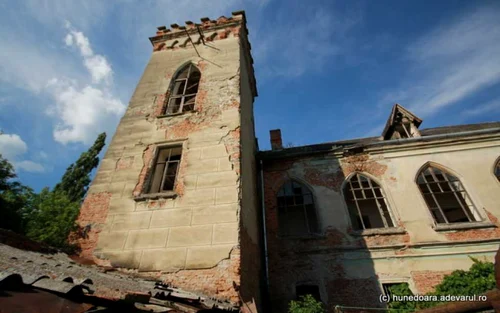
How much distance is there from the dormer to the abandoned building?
7 cm

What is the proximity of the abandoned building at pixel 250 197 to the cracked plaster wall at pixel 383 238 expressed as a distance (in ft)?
0.12

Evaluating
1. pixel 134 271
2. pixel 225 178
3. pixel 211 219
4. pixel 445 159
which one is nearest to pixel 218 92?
pixel 225 178

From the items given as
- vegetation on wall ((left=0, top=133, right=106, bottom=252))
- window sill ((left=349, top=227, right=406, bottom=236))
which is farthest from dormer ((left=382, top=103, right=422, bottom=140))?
vegetation on wall ((left=0, top=133, right=106, bottom=252))

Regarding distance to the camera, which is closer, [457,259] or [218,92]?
[457,259]

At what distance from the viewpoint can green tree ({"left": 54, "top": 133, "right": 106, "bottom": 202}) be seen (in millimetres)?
21969

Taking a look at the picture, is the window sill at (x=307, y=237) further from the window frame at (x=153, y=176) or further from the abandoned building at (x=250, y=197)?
the window frame at (x=153, y=176)

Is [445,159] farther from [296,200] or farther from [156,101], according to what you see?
[156,101]

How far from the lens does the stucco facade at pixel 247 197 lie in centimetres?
591

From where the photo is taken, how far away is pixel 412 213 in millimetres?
8797

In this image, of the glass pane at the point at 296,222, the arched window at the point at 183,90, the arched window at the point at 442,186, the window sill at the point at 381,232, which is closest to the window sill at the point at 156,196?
the arched window at the point at 183,90

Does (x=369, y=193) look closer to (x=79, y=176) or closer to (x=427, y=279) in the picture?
(x=427, y=279)

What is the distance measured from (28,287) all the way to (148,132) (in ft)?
20.4

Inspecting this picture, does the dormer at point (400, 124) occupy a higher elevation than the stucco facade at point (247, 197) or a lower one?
higher

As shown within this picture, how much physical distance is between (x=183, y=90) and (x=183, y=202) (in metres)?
5.69
